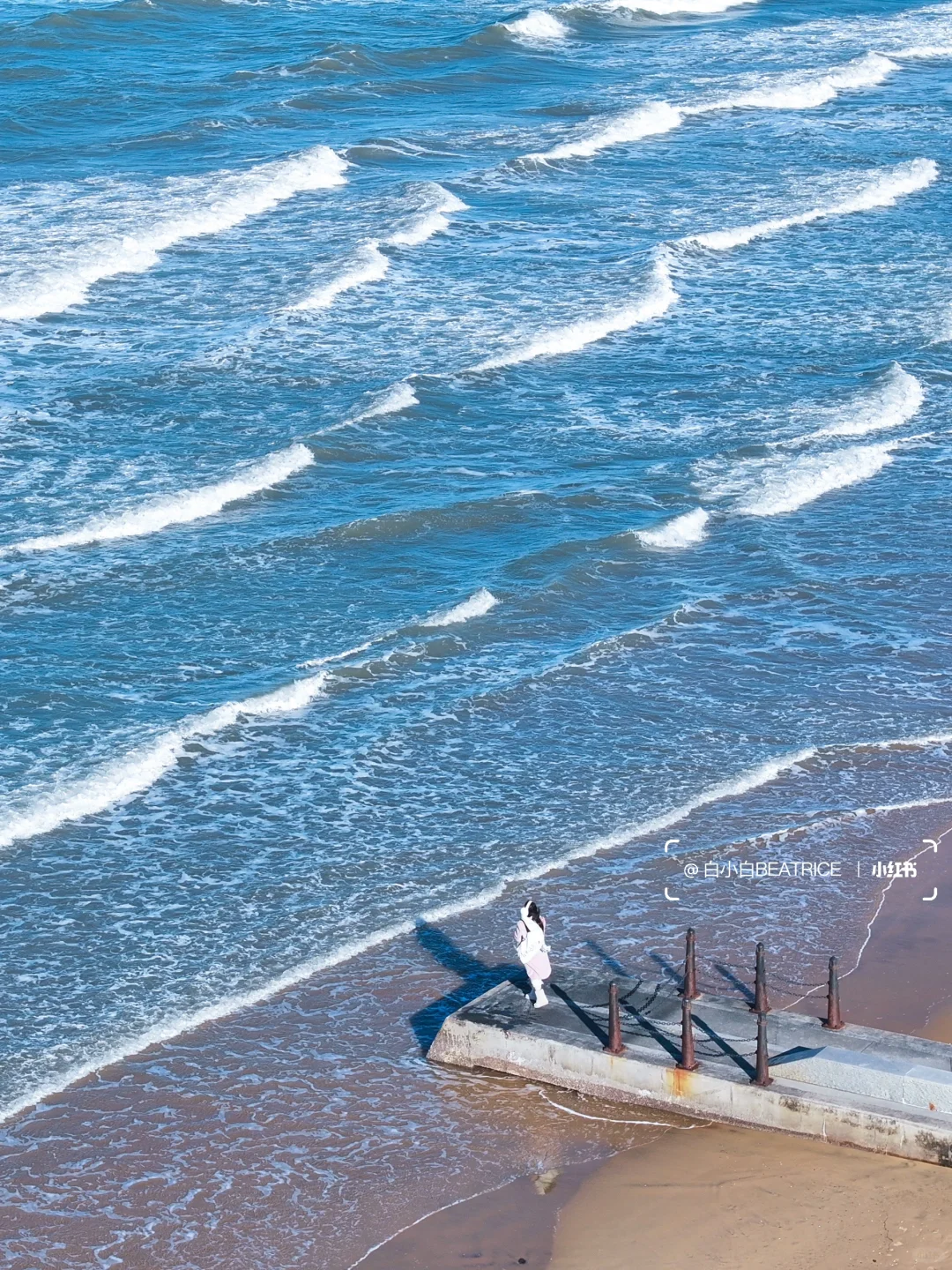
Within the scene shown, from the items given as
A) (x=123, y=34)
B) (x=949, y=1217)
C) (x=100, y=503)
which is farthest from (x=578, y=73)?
(x=949, y=1217)

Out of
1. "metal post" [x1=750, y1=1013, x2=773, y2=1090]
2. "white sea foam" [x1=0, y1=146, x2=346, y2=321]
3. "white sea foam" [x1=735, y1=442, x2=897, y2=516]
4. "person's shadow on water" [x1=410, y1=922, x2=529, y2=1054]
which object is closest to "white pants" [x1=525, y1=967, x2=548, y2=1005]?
"person's shadow on water" [x1=410, y1=922, x2=529, y2=1054]

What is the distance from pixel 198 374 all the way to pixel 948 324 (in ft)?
43.0

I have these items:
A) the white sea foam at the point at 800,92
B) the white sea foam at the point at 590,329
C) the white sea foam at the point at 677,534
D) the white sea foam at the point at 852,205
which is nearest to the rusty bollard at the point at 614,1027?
the white sea foam at the point at 677,534

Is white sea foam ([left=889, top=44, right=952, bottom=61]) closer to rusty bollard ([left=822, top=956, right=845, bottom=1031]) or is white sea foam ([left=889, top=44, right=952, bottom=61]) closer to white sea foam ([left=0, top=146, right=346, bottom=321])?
white sea foam ([left=0, top=146, right=346, bottom=321])

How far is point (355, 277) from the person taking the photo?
32.3 metres

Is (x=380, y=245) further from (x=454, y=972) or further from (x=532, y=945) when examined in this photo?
(x=532, y=945)

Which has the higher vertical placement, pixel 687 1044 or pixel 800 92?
pixel 800 92

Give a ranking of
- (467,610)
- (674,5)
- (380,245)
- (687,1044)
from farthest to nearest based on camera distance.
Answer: (674,5) < (380,245) < (467,610) < (687,1044)

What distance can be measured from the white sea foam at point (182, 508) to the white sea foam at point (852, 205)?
1366 cm

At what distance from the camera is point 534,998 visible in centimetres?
1260

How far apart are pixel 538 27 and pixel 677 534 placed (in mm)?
37518

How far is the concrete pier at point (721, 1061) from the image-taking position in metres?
11.2

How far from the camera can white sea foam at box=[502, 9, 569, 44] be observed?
5462cm

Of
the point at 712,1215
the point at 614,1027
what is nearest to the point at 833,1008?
the point at 614,1027
